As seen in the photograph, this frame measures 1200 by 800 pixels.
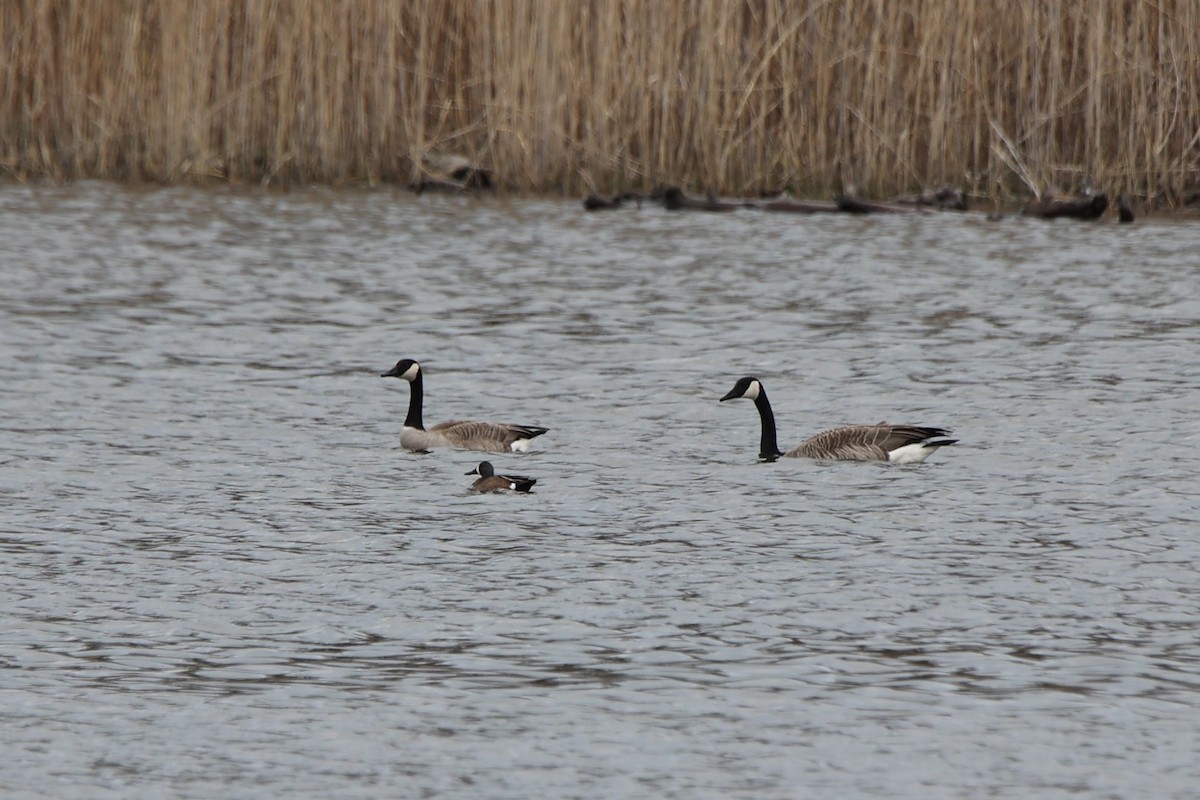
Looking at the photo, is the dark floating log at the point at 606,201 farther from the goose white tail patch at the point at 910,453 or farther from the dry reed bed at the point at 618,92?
the goose white tail patch at the point at 910,453

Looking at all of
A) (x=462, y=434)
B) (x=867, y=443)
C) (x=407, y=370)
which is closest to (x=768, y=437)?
(x=867, y=443)

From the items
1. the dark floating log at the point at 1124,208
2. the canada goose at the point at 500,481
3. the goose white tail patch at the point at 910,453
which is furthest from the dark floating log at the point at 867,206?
the canada goose at the point at 500,481

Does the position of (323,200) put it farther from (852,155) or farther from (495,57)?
(852,155)

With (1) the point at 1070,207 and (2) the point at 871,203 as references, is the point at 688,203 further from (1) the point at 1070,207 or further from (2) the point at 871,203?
(1) the point at 1070,207

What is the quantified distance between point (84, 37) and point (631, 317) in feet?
27.8

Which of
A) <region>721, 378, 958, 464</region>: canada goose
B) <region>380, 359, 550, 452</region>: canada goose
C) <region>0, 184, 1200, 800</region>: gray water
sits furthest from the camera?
<region>380, 359, 550, 452</region>: canada goose

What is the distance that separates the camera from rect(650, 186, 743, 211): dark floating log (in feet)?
65.3

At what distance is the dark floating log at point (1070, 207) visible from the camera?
61.6 ft

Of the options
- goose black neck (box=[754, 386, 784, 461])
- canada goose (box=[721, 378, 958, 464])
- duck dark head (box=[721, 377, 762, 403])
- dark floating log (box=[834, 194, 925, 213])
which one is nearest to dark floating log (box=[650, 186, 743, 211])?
dark floating log (box=[834, 194, 925, 213])

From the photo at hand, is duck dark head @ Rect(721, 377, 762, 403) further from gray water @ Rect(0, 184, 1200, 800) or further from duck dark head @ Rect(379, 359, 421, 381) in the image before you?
duck dark head @ Rect(379, 359, 421, 381)

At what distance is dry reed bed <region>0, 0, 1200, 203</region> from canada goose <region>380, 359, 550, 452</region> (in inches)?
352

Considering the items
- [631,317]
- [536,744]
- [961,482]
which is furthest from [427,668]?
[631,317]

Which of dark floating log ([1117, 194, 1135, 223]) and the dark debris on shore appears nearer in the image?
dark floating log ([1117, 194, 1135, 223])

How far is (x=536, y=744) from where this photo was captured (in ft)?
18.1
